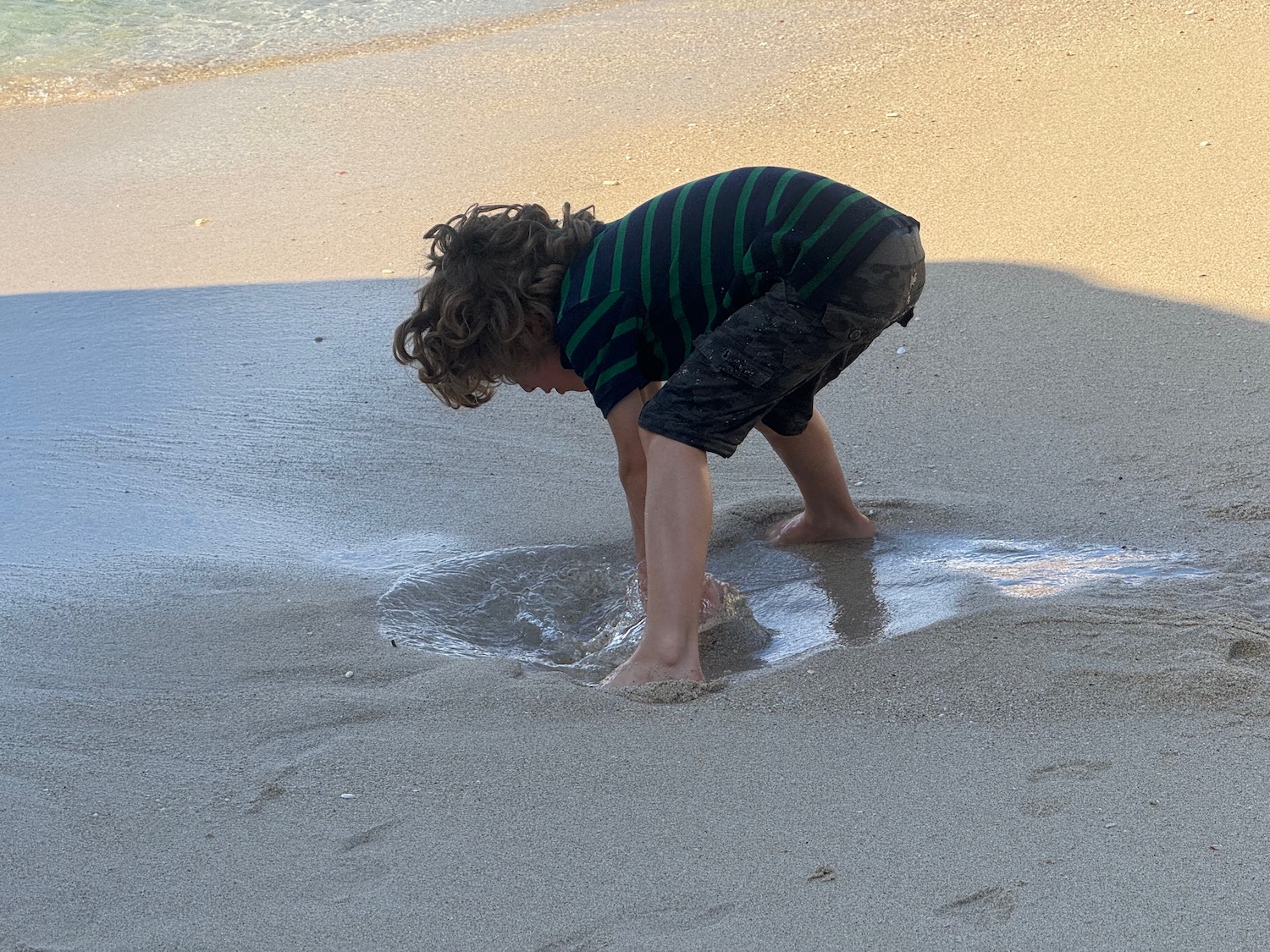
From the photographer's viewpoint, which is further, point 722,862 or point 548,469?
point 548,469

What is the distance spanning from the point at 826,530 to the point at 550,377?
854 mm

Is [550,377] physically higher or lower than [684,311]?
lower

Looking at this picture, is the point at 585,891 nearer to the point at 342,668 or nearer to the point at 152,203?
the point at 342,668

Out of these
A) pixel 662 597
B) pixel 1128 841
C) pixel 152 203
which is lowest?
pixel 1128 841

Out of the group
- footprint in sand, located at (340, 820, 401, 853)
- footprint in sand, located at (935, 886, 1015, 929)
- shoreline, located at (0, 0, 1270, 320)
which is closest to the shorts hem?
footprint in sand, located at (340, 820, 401, 853)

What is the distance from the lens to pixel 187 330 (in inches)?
184

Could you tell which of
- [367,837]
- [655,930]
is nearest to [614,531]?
[367,837]

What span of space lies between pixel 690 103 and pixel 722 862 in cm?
541

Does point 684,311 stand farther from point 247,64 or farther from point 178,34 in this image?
point 178,34

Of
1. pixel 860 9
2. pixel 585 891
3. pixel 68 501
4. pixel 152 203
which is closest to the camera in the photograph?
pixel 585 891

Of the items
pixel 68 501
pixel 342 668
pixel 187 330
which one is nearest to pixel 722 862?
pixel 342 668

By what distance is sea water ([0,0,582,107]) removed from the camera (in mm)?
8633

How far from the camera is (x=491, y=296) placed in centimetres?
265

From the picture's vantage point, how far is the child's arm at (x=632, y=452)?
8.55 feet
